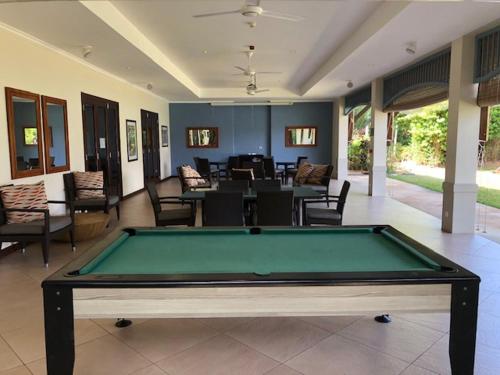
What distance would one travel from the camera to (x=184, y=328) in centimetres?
296

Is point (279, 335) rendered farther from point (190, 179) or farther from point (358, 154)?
point (358, 154)

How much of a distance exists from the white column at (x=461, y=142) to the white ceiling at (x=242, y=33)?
43cm

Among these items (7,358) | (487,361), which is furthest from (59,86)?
(487,361)

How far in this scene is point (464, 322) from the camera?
1.90 meters

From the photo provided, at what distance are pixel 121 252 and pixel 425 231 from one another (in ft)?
16.5

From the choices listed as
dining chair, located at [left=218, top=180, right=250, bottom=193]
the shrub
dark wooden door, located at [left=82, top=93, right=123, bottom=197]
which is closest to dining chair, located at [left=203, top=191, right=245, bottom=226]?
dining chair, located at [left=218, top=180, right=250, bottom=193]

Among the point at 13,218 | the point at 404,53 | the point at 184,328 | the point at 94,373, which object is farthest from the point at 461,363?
the point at 404,53

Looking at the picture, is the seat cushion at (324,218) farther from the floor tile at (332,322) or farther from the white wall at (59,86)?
the white wall at (59,86)

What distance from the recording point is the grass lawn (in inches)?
356

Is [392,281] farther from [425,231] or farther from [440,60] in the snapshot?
[440,60]

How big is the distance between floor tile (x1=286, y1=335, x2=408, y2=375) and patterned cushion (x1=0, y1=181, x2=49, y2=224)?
3.87 m

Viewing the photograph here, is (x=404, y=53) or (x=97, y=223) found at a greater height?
(x=404, y=53)

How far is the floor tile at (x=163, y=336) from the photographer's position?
105 inches

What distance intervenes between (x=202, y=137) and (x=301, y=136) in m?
3.88
